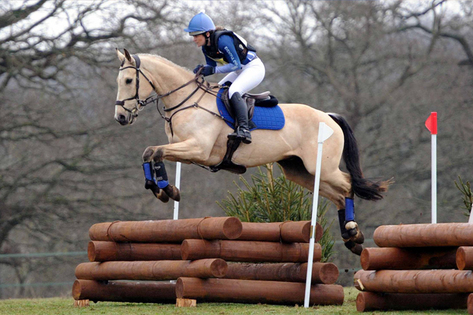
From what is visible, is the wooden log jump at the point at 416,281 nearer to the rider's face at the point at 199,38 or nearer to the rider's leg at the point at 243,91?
the rider's leg at the point at 243,91

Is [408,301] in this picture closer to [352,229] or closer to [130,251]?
[352,229]

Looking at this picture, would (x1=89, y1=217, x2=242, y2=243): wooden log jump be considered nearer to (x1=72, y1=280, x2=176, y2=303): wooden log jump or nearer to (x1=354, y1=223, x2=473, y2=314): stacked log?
(x1=72, y1=280, x2=176, y2=303): wooden log jump

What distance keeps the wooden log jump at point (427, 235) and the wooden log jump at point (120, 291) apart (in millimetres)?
2259

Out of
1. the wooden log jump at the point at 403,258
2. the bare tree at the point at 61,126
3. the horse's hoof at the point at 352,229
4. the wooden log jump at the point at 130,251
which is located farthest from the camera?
the bare tree at the point at 61,126

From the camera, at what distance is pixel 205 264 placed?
607 centimetres

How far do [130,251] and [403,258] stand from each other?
2697 millimetres

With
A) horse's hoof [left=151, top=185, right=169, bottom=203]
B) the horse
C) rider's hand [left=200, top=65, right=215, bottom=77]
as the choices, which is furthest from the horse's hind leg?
horse's hoof [left=151, top=185, right=169, bottom=203]

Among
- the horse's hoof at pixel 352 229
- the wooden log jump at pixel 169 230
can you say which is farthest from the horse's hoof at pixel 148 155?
the horse's hoof at pixel 352 229

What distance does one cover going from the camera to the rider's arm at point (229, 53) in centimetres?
670

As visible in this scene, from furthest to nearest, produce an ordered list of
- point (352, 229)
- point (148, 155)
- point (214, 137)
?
point (352, 229) < point (214, 137) < point (148, 155)

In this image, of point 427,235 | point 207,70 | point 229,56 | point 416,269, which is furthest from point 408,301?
point 207,70

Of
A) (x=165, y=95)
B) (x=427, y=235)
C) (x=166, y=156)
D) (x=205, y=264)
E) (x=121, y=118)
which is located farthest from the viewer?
(x=165, y=95)

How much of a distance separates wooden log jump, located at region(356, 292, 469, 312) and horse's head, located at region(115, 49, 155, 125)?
258 cm

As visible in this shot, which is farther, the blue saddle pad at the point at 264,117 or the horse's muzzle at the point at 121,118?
the blue saddle pad at the point at 264,117
